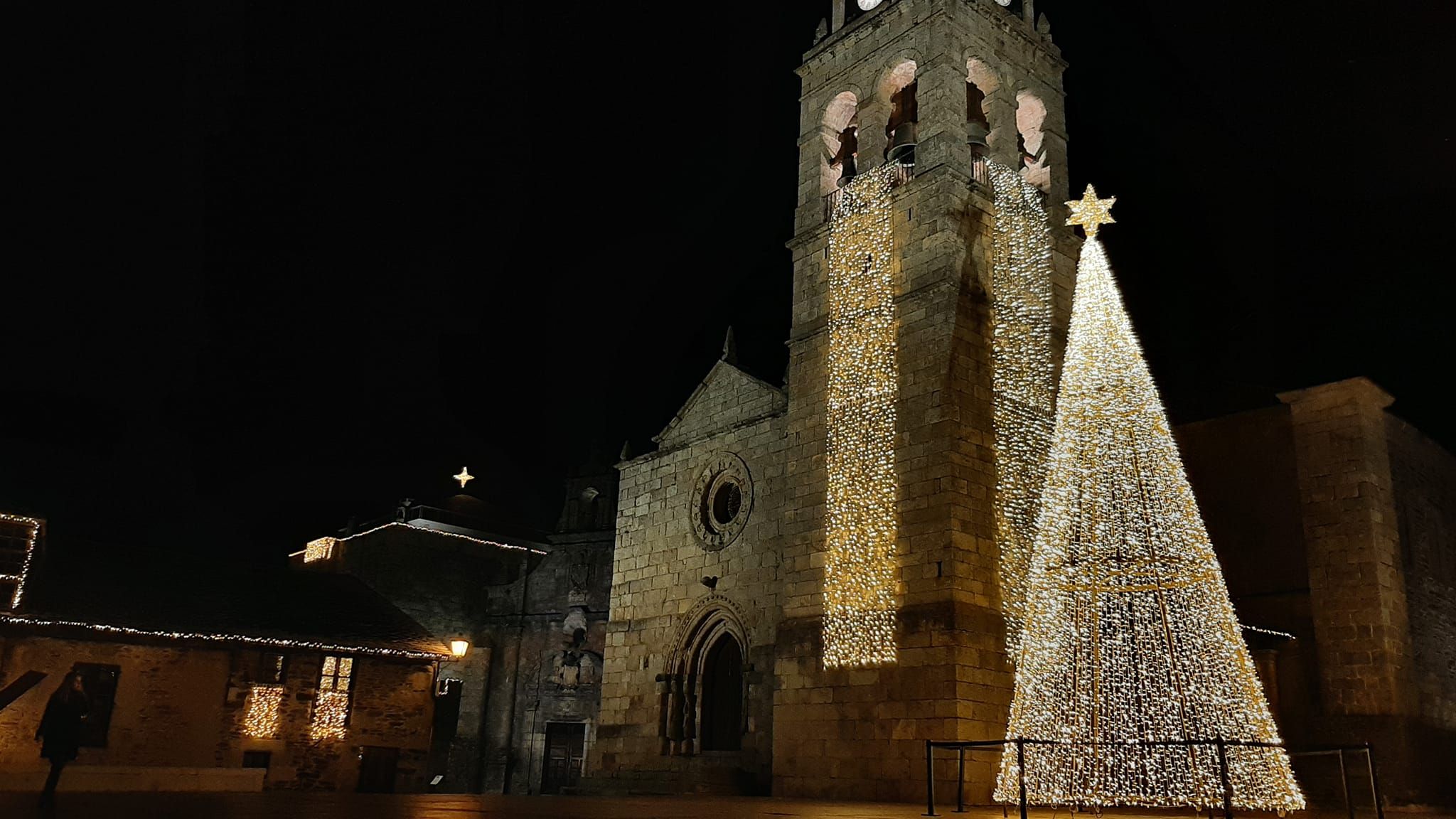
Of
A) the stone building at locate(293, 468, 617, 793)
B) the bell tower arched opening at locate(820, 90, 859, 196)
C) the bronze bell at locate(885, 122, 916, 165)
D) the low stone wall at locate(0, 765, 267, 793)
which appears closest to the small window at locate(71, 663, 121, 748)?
the low stone wall at locate(0, 765, 267, 793)

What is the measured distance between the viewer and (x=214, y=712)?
53.4 ft

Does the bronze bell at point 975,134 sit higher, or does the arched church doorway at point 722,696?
the bronze bell at point 975,134

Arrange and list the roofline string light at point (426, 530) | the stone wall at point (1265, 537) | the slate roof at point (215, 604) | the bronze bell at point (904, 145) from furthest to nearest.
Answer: the roofline string light at point (426, 530) → the slate roof at point (215, 604) → the bronze bell at point (904, 145) → the stone wall at point (1265, 537)

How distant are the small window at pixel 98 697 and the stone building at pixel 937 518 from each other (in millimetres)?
7364

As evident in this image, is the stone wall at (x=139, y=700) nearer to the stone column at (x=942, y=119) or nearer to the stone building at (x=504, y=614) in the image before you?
the stone building at (x=504, y=614)

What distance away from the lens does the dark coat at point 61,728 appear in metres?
9.37

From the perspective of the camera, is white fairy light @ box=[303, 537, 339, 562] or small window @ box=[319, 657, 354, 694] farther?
white fairy light @ box=[303, 537, 339, 562]

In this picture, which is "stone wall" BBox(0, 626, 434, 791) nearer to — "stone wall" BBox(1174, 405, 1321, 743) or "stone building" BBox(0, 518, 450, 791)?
"stone building" BBox(0, 518, 450, 791)

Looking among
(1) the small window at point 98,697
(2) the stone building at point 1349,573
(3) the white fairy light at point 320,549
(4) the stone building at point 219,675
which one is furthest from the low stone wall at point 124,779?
(3) the white fairy light at point 320,549

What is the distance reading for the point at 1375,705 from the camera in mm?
12680

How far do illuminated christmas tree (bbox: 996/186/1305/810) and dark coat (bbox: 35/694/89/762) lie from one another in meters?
8.53

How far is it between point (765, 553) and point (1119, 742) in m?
8.40

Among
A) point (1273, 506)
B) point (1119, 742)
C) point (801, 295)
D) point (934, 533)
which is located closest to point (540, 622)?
point (801, 295)

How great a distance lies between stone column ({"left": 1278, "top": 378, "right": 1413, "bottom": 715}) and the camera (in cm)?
1285
